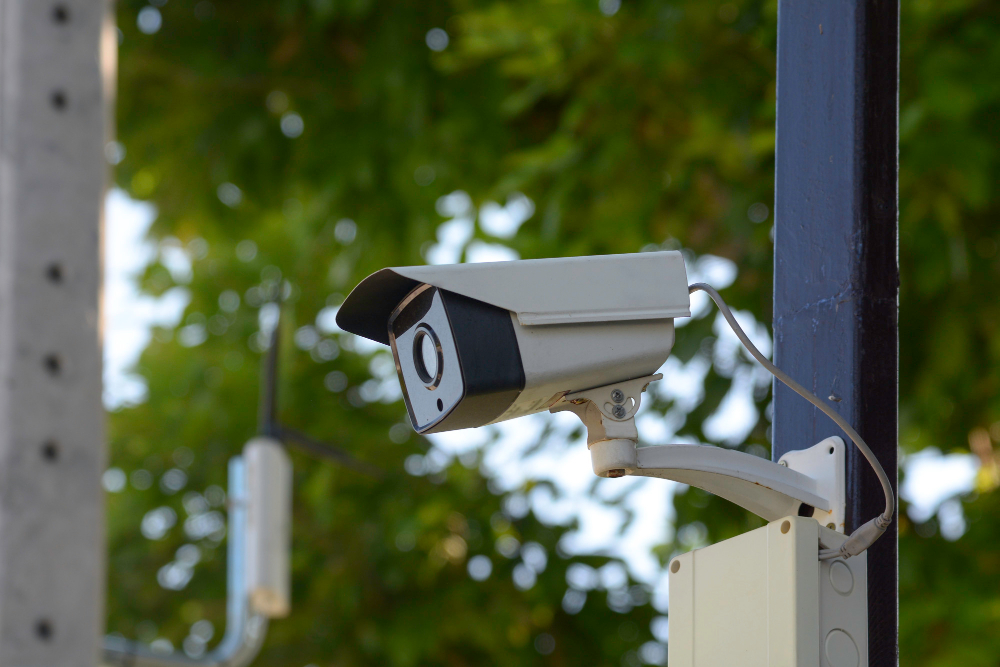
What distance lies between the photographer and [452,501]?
18.4ft

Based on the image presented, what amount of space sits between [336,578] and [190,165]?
1.96 m

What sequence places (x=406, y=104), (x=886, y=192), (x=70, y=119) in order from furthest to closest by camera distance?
(x=406, y=104) → (x=70, y=119) → (x=886, y=192)

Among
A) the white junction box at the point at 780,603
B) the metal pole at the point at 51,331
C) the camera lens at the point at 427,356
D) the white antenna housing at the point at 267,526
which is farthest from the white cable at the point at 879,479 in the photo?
the white antenna housing at the point at 267,526

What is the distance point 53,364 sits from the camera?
3.08m

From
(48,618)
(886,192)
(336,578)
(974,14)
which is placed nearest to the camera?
(886,192)

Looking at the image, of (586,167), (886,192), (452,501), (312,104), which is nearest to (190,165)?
(312,104)

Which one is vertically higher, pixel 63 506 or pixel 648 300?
pixel 648 300

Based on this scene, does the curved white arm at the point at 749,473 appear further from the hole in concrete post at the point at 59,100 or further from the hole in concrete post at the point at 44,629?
the hole in concrete post at the point at 59,100

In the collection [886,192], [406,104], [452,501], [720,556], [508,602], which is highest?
[406,104]

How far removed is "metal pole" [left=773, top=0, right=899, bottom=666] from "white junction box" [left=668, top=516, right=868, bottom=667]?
2.8 inches

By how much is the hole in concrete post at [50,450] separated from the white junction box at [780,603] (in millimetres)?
1885

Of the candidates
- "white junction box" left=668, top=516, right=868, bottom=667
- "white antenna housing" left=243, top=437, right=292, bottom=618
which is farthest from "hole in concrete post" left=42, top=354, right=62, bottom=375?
"white junction box" left=668, top=516, right=868, bottom=667

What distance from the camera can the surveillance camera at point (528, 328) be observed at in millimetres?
1525

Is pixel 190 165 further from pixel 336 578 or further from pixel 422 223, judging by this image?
pixel 336 578
